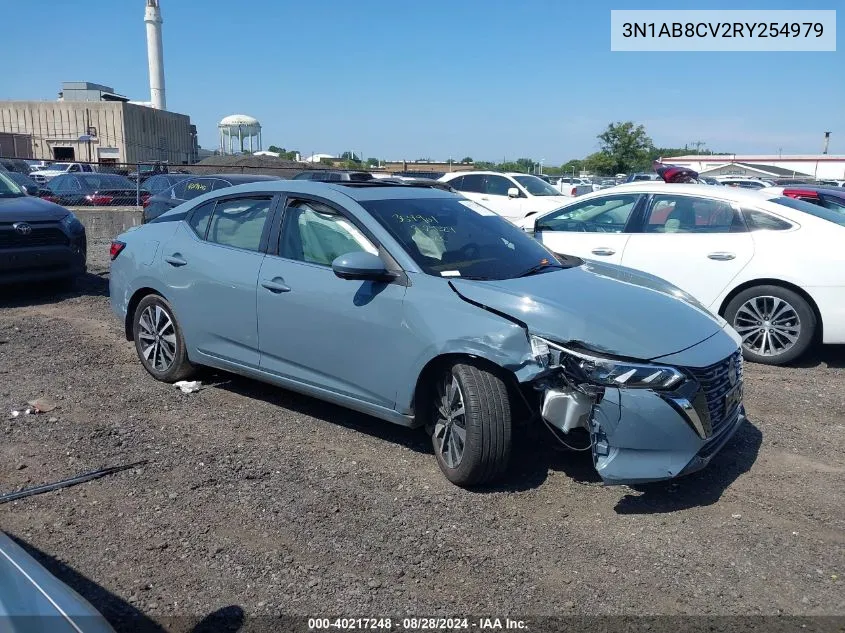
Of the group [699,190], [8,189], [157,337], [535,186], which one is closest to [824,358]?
[699,190]

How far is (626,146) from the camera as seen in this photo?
181 feet

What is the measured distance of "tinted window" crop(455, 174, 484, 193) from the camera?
55.7ft

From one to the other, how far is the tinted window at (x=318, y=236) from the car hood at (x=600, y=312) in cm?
83

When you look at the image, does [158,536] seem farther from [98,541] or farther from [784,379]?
[784,379]

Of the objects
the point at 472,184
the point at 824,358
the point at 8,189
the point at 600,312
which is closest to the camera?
the point at 600,312

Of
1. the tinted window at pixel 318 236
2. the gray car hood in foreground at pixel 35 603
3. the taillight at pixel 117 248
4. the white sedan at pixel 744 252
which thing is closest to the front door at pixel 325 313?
the tinted window at pixel 318 236

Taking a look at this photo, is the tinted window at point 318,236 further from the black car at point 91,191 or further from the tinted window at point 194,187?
the black car at point 91,191

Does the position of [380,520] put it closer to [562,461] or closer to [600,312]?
[562,461]

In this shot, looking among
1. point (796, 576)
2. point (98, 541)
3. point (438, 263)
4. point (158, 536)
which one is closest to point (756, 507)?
point (796, 576)

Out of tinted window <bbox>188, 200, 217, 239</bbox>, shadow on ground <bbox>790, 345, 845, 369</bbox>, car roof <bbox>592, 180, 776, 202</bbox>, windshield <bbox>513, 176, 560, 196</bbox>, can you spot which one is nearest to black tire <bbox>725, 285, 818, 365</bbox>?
shadow on ground <bbox>790, 345, 845, 369</bbox>

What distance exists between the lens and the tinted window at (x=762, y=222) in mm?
6816

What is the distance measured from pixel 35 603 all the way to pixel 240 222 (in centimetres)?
371

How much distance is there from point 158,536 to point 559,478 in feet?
7.30

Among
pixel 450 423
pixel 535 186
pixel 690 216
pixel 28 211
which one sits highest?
pixel 535 186
